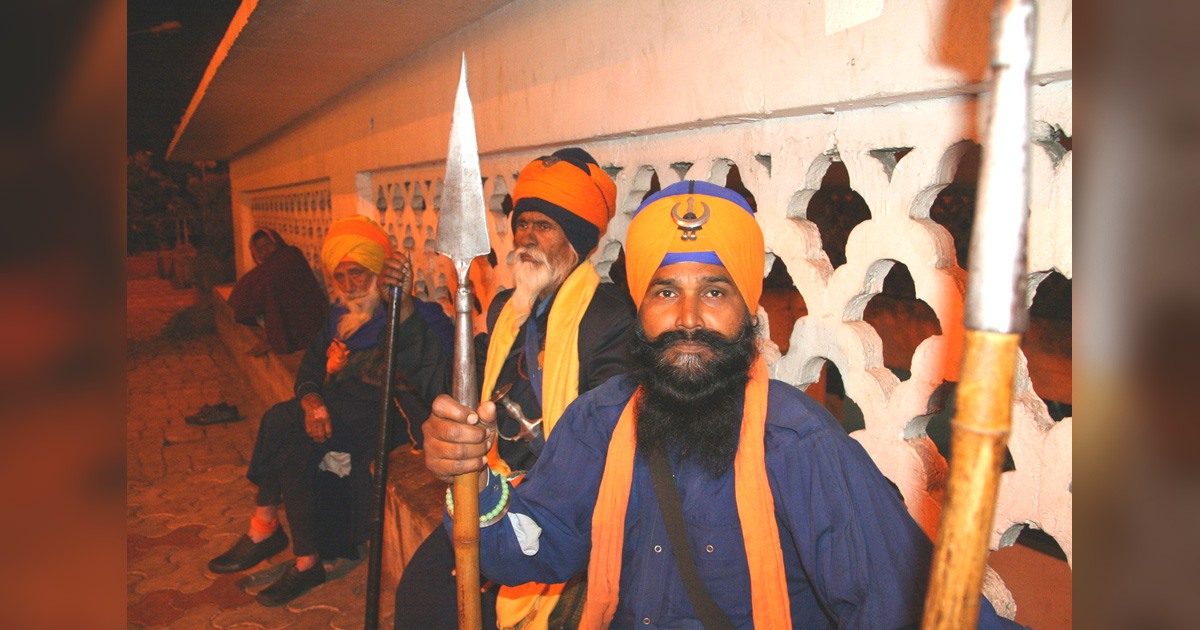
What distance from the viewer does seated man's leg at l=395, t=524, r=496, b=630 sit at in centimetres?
249

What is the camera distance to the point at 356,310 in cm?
414

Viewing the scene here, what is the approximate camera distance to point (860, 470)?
5.13ft

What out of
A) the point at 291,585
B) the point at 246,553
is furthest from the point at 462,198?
the point at 246,553

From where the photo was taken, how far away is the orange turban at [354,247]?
166 inches

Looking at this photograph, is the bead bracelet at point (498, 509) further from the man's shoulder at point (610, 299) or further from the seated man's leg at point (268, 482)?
the seated man's leg at point (268, 482)

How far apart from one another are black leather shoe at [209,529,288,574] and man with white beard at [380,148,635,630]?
198 cm

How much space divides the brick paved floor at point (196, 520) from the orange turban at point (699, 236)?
5.23 feet

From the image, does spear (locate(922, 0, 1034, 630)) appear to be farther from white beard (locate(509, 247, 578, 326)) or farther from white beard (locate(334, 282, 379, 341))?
white beard (locate(334, 282, 379, 341))

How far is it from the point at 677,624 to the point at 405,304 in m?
2.18

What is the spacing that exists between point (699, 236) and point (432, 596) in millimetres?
1652

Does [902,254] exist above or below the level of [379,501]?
above

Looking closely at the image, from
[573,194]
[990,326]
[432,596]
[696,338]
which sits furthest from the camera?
[573,194]

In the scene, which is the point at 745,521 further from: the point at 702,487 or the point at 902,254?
the point at 902,254

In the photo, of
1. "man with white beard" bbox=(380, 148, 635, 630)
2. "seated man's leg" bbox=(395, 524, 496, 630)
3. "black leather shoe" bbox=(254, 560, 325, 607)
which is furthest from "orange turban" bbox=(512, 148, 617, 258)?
"black leather shoe" bbox=(254, 560, 325, 607)
